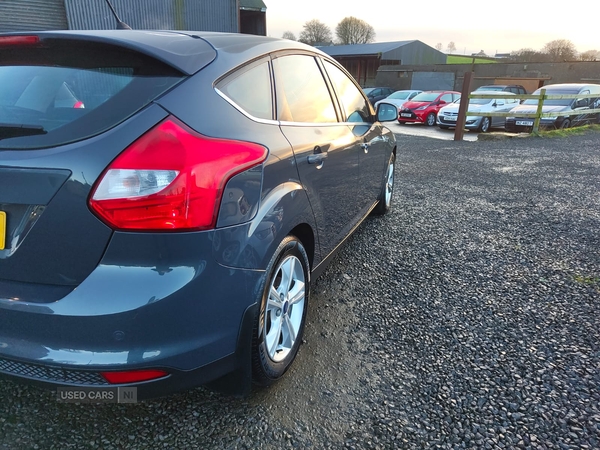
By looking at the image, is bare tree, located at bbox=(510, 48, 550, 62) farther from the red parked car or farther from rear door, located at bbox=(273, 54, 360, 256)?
rear door, located at bbox=(273, 54, 360, 256)

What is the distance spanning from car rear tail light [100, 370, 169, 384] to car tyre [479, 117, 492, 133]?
14.7 meters

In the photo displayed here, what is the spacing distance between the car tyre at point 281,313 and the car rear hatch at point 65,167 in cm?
71

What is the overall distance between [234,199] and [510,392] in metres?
1.60

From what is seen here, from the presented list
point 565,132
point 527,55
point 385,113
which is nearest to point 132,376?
point 385,113

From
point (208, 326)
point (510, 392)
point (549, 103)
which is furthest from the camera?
point (549, 103)

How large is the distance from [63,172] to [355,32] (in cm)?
7101

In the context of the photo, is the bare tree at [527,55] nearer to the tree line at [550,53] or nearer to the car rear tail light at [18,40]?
the tree line at [550,53]

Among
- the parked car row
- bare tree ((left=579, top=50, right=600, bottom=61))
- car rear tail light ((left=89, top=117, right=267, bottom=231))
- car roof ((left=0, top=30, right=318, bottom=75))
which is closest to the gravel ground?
car rear tail light ((left=89, top=117, right=267, bottom=231))

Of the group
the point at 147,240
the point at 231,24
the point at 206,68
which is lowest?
the point at 147,240

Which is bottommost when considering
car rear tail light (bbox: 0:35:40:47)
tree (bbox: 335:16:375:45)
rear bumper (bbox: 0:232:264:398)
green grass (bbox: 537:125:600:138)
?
green grass (bbox: 537:125:600:138)

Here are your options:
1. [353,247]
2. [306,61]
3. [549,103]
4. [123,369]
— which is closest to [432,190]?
[353,247]

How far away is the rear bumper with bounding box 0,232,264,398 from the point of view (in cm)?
138

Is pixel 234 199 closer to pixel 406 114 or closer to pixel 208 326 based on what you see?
pixel 208 326

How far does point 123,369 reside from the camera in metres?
1.40
